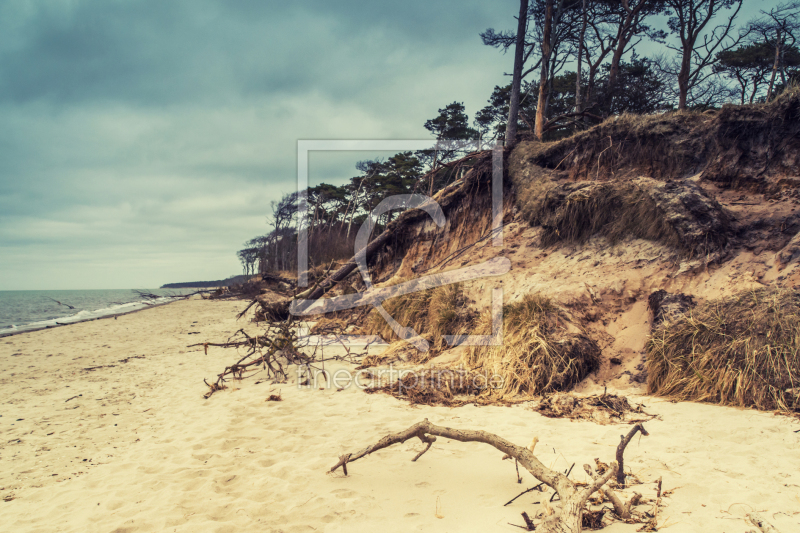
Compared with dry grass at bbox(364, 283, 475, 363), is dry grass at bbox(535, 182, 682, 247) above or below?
above

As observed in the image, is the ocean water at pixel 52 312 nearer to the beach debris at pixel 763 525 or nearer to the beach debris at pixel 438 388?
the beach debris at pixel 438 388

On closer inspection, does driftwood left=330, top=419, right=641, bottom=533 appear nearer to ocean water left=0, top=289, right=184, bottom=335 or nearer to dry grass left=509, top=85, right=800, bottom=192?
dry grass left=509, top=85, right=800, bottom=192

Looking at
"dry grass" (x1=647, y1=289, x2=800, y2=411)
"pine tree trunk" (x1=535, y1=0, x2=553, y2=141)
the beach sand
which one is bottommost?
the beach sand

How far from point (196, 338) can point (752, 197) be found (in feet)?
39.2

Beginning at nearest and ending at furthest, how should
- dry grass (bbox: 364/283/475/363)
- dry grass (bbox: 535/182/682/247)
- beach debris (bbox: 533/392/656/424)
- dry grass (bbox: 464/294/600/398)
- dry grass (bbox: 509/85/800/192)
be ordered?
beach debris (bbox: 533/392/656/424)
dry grass (bbox: 464/294/600/398)
dry grass (bbox: 509/85/800/192)
dry grass (bbox: 535/182/682/247)
dry grass (bbox: 364/283/475/363)

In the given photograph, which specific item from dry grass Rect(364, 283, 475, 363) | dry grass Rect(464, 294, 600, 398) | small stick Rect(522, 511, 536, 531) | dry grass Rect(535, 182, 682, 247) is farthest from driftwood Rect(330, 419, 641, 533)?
dry grass Rect(535, 182, 682, 247)

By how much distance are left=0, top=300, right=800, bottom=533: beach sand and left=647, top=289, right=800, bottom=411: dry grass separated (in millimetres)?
287

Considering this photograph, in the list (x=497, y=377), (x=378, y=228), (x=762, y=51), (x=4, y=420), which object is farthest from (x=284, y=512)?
(x=762, y=51)

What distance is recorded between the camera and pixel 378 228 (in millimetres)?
22375

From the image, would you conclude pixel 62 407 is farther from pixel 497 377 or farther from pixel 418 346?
pixel 497 377

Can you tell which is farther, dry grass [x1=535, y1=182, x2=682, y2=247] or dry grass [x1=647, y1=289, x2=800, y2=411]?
dry grass [x1=535, y1=182, x2=682, y2=247]

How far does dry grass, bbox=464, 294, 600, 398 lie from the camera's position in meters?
4.54

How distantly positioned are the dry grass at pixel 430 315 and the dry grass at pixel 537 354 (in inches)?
33.6

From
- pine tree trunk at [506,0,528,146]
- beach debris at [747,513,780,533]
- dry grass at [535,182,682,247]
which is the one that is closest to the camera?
beach debris at [747,513,780,533]
